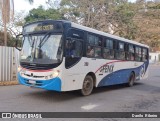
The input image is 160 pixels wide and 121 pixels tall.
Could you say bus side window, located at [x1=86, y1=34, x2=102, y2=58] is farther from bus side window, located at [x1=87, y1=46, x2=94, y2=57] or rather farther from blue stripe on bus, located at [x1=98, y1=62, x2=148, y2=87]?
blue stripe on bus, located at [x1=98, y1=62, x2=148, y2=87]

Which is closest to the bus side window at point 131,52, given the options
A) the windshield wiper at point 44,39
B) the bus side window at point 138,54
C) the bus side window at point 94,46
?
the bus side window at point 138,54

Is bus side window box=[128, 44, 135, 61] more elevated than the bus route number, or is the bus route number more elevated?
bus side window box=[128, 44, 135, 61]

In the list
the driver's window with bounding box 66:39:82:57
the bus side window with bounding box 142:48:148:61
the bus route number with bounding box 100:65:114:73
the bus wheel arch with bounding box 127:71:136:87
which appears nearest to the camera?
the driver's window with bounding box 66:39:82:57

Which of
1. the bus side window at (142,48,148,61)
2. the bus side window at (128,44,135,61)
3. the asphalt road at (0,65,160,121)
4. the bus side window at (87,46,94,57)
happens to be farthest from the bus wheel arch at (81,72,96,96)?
the bus side window at (142,48,148,61)

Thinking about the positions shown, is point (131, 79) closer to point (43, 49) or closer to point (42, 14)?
point (43, 49)

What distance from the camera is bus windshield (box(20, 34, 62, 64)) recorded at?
372 inches

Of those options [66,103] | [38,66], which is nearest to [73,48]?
[38,66]

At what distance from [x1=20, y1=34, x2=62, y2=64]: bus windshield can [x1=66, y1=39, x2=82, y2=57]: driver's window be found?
1.13 ft

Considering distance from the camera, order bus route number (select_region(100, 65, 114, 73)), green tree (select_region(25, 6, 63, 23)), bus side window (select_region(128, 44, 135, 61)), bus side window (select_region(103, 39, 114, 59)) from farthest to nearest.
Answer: green tree (select_region(25, 6, 63, 23)) < bus side window (select_region(128, 44, 135, 61)) < bus side window (select_region(103, 39, 114, 59)) < bus route number (select_region(100, 65, 114, 73))

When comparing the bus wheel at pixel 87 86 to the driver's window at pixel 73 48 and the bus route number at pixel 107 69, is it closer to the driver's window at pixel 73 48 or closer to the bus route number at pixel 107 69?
the bus route number at pixel 107 69

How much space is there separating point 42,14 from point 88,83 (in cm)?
2492

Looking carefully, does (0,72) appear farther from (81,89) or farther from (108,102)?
(108,102)

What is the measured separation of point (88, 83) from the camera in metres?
11.2

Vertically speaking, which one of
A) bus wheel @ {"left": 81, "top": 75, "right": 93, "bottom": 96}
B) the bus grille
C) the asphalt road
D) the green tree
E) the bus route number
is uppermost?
the green tree
